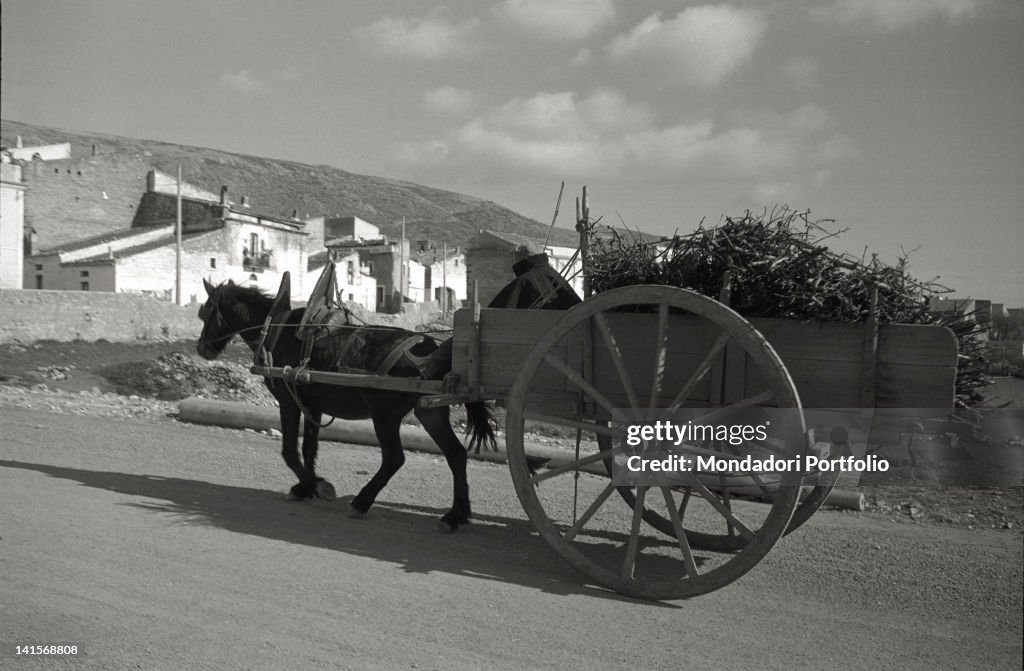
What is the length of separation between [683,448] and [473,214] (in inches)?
5529

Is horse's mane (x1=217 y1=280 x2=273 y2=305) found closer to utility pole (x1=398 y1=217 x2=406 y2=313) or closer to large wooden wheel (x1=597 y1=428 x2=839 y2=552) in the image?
large wooden wheel (x1=597 y1=428 x2=839 y2=552)

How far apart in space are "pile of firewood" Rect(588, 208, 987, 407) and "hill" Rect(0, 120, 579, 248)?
5061 centimetres

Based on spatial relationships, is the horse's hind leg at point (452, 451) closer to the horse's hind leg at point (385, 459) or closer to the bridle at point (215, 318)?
the horse's hind leg at point (385, 459)

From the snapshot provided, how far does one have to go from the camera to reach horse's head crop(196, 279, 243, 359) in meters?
7.82

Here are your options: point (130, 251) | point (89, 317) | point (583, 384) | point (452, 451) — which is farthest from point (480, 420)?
point (130, 251)

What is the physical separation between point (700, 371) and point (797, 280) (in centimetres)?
77

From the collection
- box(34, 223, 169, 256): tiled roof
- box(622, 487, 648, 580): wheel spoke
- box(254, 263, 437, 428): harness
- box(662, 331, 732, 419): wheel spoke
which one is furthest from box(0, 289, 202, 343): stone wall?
box(662, 331, 732, 419): wheel spoke

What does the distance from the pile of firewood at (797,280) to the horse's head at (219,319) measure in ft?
15.1

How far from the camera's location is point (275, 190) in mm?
126938

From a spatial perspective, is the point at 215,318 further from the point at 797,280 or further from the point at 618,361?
the point at 797,280

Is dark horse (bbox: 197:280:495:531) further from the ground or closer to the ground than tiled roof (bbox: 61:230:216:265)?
closer to the ground

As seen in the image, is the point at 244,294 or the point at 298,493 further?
the point at 244,294

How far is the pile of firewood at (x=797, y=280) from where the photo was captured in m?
4.46

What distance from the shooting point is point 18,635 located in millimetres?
Answer: 3801
